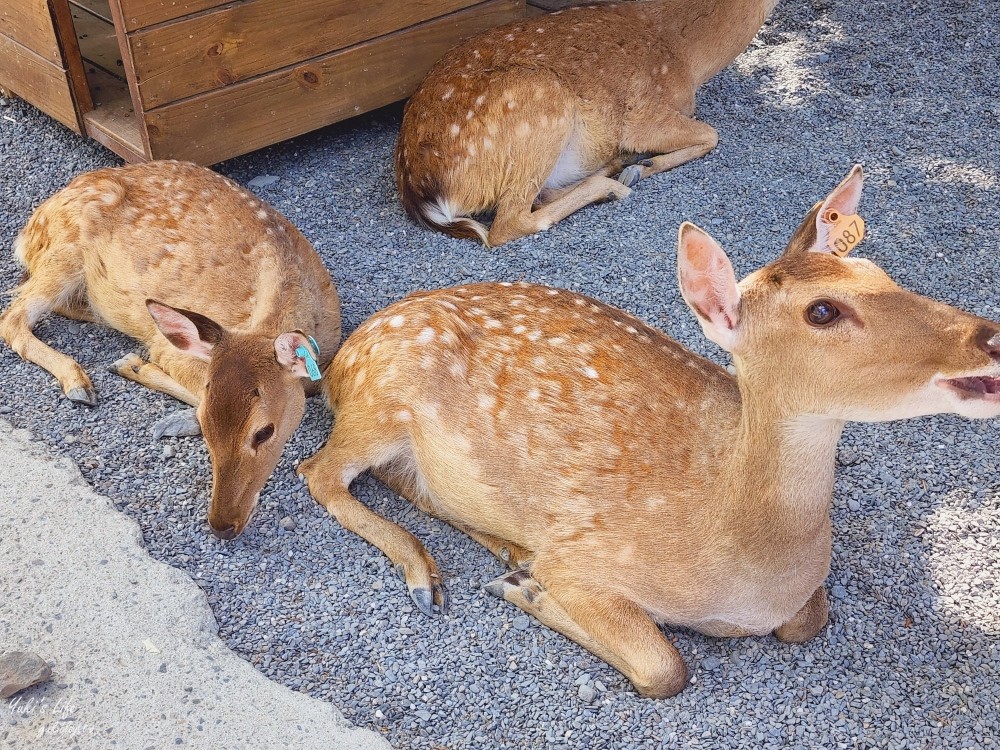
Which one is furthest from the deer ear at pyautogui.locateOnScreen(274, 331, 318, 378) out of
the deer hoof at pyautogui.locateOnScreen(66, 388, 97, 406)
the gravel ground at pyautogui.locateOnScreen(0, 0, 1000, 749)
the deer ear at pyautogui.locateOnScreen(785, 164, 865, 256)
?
the deer ear at pyautogui.locateOnScreen(785, 164, 865, 256)

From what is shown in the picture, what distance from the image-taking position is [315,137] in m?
5.48

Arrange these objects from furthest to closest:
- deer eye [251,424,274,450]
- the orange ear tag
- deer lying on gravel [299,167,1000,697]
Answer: deer eye [251,424,274,450] < the orange ear tag < deer lying on gravel [299,167,1000,697]

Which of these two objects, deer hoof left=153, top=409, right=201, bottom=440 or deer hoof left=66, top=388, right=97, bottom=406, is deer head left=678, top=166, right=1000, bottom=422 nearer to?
deer hoof left=153, top=409, right=201, bottom=440

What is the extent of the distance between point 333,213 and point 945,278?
268 centimetres

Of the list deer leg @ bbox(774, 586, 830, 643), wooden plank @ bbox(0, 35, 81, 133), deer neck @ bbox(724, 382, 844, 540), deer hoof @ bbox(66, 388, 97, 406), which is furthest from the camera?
wooden plank @ bbox(0, 35, 81, 133)

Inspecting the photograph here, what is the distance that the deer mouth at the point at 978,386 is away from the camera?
2113mm

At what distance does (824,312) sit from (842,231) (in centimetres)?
35

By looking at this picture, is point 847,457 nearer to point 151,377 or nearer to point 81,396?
point 151,377

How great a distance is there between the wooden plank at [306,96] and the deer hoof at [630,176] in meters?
1.15

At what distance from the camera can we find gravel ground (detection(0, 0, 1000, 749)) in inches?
108

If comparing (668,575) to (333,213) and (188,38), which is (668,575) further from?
(188,38)

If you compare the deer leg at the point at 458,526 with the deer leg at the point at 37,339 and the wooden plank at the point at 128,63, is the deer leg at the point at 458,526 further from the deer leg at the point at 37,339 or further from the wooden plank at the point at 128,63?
the wooden plank at the point at 128,63

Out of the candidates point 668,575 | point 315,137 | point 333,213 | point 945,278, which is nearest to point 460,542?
point 668,575

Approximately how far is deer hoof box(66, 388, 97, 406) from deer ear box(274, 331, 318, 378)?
0.85 m
